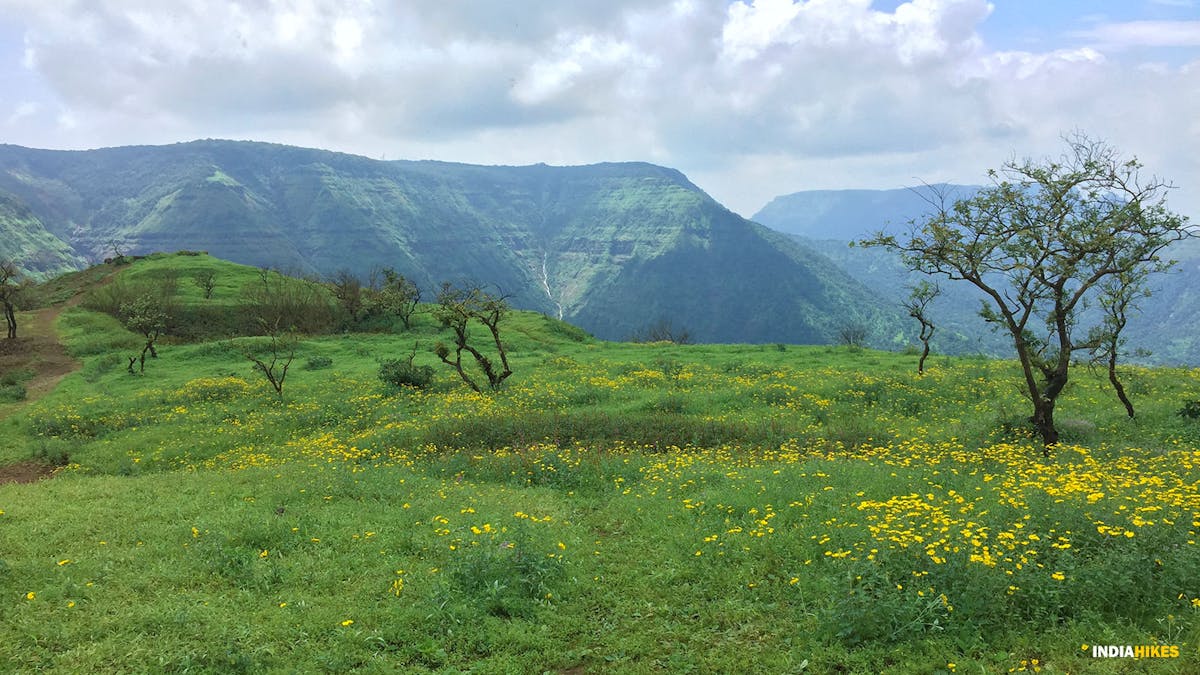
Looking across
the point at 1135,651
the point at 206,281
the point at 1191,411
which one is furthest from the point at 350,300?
the point at 1135,651

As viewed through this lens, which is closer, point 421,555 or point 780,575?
point 780,575

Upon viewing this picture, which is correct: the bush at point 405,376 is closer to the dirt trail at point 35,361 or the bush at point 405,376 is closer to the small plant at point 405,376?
the small plant at point 405,376

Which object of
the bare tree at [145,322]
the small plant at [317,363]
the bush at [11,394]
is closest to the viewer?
the bush at [11,394]

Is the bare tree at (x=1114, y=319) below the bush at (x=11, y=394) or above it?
above

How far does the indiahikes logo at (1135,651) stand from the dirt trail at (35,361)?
98.2ft

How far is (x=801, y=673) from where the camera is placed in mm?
7922

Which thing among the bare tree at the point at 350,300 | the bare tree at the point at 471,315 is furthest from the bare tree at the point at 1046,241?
the bare tree at the point at 350,300

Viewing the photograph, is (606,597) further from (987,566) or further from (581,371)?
(581,371)

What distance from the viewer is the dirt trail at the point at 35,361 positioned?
22.7 metres

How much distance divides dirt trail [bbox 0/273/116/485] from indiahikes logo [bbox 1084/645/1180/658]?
2994cm

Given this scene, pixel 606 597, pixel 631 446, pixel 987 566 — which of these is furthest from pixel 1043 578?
pixel 631 446

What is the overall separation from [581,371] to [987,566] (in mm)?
28459

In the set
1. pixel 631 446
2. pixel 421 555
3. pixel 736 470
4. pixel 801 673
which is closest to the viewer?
pixel 801 673

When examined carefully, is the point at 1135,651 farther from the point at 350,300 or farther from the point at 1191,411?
the point at 350,300
